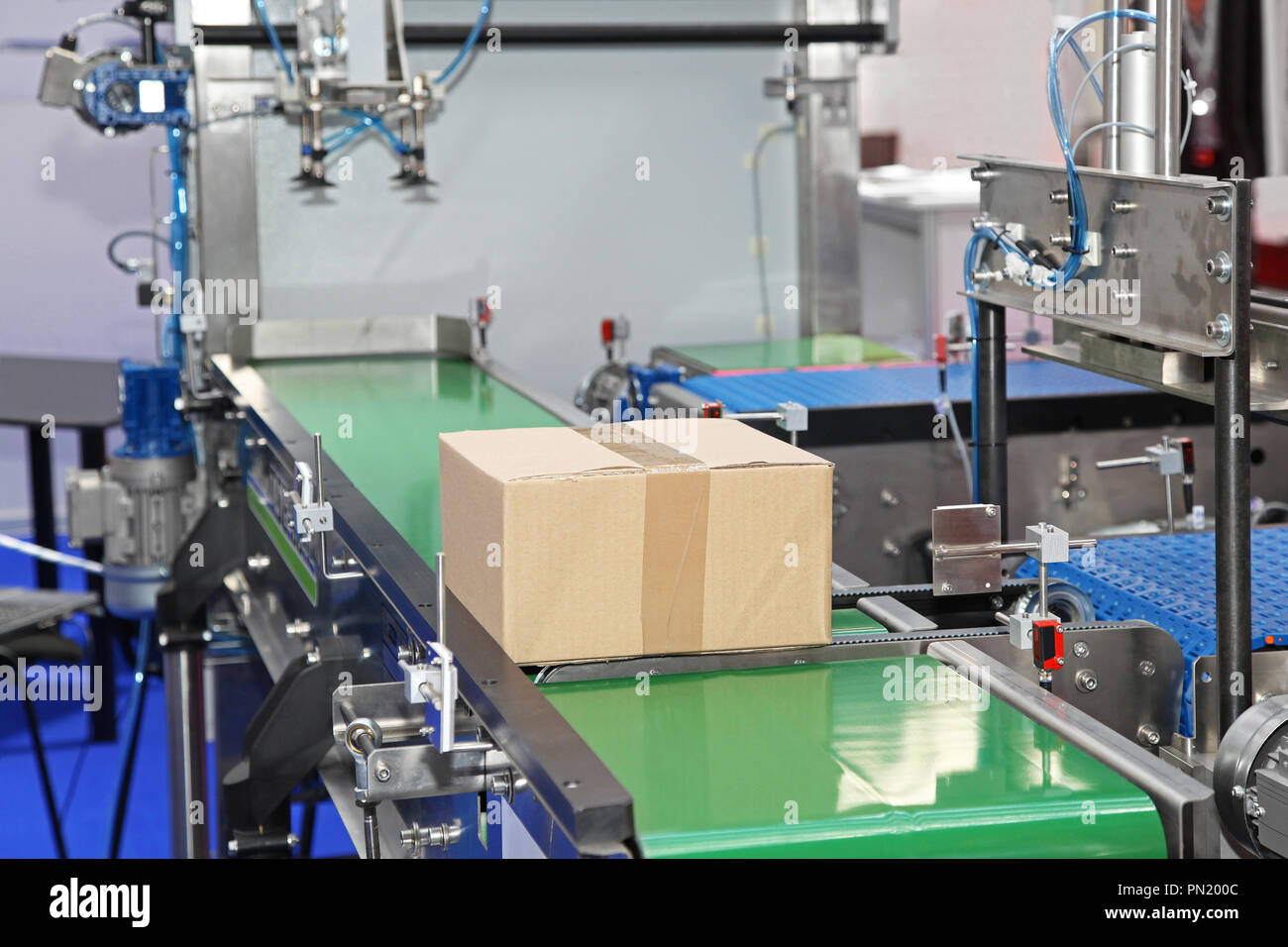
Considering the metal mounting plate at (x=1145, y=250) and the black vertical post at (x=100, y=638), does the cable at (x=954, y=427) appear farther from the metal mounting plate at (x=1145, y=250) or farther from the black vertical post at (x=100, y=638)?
the black vertical post at (x=100, y=638)

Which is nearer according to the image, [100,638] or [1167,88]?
[1167,88]

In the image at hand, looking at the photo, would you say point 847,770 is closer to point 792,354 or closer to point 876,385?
point 876,385

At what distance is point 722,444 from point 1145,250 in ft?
1.52

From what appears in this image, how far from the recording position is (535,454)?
1.45 meters

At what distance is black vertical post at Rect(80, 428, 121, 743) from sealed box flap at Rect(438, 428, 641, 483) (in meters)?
2.68

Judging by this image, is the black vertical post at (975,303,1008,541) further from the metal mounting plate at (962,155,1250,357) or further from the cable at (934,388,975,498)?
the cable at (934,388,975,498)

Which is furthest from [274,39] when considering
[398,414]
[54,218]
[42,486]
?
[54,218]

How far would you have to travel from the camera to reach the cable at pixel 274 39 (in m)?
3.16

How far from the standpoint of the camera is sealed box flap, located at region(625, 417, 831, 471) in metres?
1.42

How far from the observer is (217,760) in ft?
10.8

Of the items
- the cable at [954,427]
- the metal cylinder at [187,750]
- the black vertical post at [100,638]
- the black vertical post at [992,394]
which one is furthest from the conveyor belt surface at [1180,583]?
the black vertical post at [100,638]

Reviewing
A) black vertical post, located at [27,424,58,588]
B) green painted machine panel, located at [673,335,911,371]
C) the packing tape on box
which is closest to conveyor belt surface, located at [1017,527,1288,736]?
the packing tape on box

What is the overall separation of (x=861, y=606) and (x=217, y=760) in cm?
210
